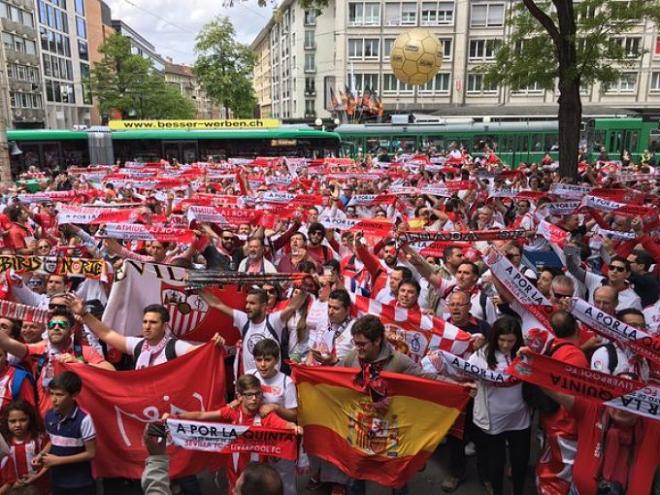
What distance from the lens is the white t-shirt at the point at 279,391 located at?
3886 millimetres

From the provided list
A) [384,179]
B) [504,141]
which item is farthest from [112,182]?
[504,141]

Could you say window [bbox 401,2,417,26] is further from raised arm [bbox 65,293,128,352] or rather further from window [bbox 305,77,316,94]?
raised arm [bbox 65,293,128,352]

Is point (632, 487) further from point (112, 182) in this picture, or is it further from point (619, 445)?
point (112, 182)

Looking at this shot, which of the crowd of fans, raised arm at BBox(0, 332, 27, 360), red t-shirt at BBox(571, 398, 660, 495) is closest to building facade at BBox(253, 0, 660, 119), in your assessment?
the crowd of fans

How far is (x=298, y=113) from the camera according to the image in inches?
2459

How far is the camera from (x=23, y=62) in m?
55.8

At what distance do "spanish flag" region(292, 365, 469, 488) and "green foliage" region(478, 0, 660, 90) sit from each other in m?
11.0

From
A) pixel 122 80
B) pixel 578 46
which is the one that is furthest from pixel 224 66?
pixel 578 46

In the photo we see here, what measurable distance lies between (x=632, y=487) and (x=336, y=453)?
1.88 m

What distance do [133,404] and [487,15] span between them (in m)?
54.3

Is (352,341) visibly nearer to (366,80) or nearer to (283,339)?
(283,339)

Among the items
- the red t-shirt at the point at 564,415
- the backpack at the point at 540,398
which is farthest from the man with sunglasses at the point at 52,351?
the red t-shirt at the point at 564,415

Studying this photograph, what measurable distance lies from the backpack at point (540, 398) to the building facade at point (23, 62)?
178 ft

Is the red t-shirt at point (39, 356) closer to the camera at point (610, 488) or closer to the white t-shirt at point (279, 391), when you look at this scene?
the white t-shirt at point (279, 391)
